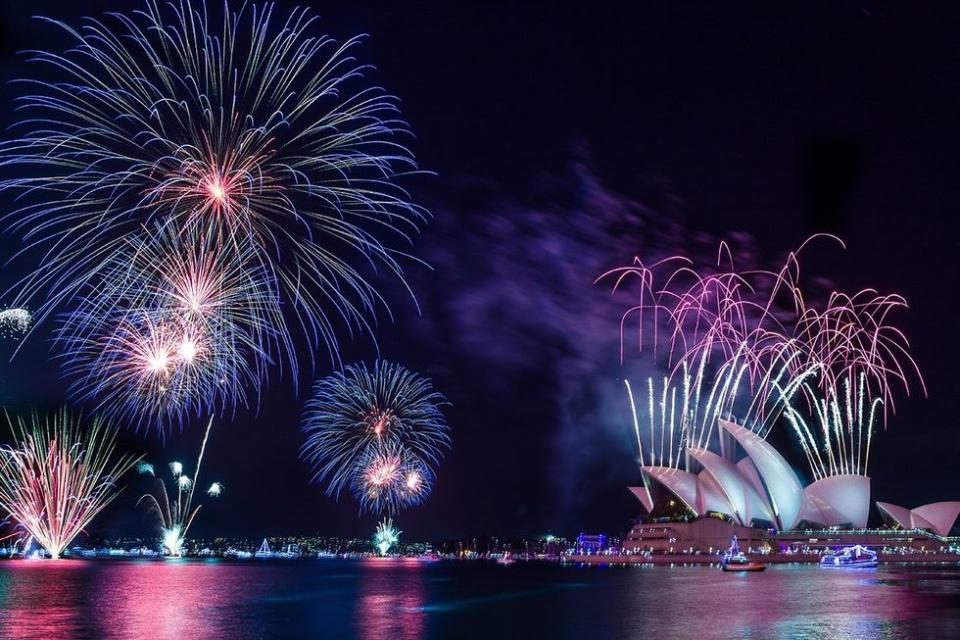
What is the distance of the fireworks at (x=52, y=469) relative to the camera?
249ft

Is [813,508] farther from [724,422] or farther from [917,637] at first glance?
[917,637]

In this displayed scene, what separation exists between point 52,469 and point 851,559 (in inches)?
4100

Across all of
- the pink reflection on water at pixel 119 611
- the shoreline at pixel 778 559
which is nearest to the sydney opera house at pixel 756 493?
the shoreline at pixel 778 559

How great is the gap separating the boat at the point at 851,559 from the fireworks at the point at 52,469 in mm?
92781

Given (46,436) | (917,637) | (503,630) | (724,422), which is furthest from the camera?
(724,422)

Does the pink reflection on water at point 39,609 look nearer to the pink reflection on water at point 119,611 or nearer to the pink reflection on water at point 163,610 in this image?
the pink reflection on water at point 119,611

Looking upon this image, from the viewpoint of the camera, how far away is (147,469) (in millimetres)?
115875

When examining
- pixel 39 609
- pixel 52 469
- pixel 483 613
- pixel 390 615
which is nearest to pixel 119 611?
pixel 39 609

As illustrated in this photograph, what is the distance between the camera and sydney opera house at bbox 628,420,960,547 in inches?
5192

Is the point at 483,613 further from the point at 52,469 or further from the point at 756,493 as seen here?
the point at 756,493

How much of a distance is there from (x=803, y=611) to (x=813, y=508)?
338ft

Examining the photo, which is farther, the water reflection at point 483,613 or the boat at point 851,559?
the boat at point 851,559

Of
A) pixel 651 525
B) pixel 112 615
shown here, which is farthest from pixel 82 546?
pixel 112 615

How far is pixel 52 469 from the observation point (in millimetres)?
75250
